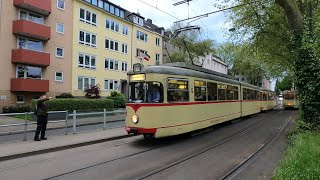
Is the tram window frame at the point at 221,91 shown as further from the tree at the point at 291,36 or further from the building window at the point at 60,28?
the building window at the point at 60,28

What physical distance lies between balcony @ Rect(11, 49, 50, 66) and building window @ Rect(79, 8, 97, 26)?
841cm

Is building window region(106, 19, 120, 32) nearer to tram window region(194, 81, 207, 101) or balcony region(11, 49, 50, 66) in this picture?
balcony region(11, 49, 50, 66)

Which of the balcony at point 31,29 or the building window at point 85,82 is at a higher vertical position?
the balcony at point 31,29

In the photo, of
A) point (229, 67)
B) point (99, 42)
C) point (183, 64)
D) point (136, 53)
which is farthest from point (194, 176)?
point (229, 67)

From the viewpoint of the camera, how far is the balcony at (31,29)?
30422mm

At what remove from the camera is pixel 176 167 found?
883 cm

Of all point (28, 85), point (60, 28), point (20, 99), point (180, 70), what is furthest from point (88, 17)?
point (180, 70)

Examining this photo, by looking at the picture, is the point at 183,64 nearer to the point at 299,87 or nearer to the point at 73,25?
the point at 299,87

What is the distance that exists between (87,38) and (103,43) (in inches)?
115

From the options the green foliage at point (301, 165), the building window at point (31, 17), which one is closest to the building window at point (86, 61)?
the building window at point (31, 17)

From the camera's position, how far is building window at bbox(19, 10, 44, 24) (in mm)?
31766

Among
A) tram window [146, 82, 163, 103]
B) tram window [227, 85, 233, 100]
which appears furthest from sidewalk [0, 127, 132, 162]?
tram window [227, 85, 233, 100]

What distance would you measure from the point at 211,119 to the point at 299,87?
442 centimetres

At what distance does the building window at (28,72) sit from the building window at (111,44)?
38.6ft
